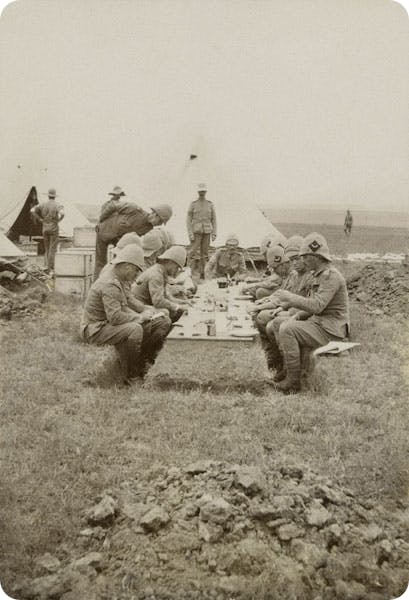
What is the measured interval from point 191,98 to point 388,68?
1.50 meters

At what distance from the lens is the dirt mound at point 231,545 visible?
3.27 metres

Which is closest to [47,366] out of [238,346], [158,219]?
[238,346]

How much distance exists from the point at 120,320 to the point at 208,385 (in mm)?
1143

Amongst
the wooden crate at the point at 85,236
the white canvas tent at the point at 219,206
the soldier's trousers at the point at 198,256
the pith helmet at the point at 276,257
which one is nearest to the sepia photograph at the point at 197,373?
the pith helmet at the point at 276,257

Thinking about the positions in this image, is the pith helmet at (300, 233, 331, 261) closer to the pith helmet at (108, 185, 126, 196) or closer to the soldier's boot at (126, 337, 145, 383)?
the soldier's boot at (126, 337, 145, 383)

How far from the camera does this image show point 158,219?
26.2 ft

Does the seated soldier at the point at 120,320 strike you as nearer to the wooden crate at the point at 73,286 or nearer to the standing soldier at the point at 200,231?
the wooden crate at the point at 73,286

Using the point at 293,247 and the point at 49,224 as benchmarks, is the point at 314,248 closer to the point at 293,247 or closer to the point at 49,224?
the point at 293,247

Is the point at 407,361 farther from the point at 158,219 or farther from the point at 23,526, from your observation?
the point at 158,219

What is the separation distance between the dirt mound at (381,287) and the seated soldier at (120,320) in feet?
9.57

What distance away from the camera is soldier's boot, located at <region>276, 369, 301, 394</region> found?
16.8 ft

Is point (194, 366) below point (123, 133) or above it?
below

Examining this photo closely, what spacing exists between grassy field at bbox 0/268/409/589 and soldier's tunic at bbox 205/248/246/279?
4.60 meters

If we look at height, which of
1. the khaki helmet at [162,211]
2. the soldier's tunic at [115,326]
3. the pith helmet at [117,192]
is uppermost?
the pith helmet at [117,192]
